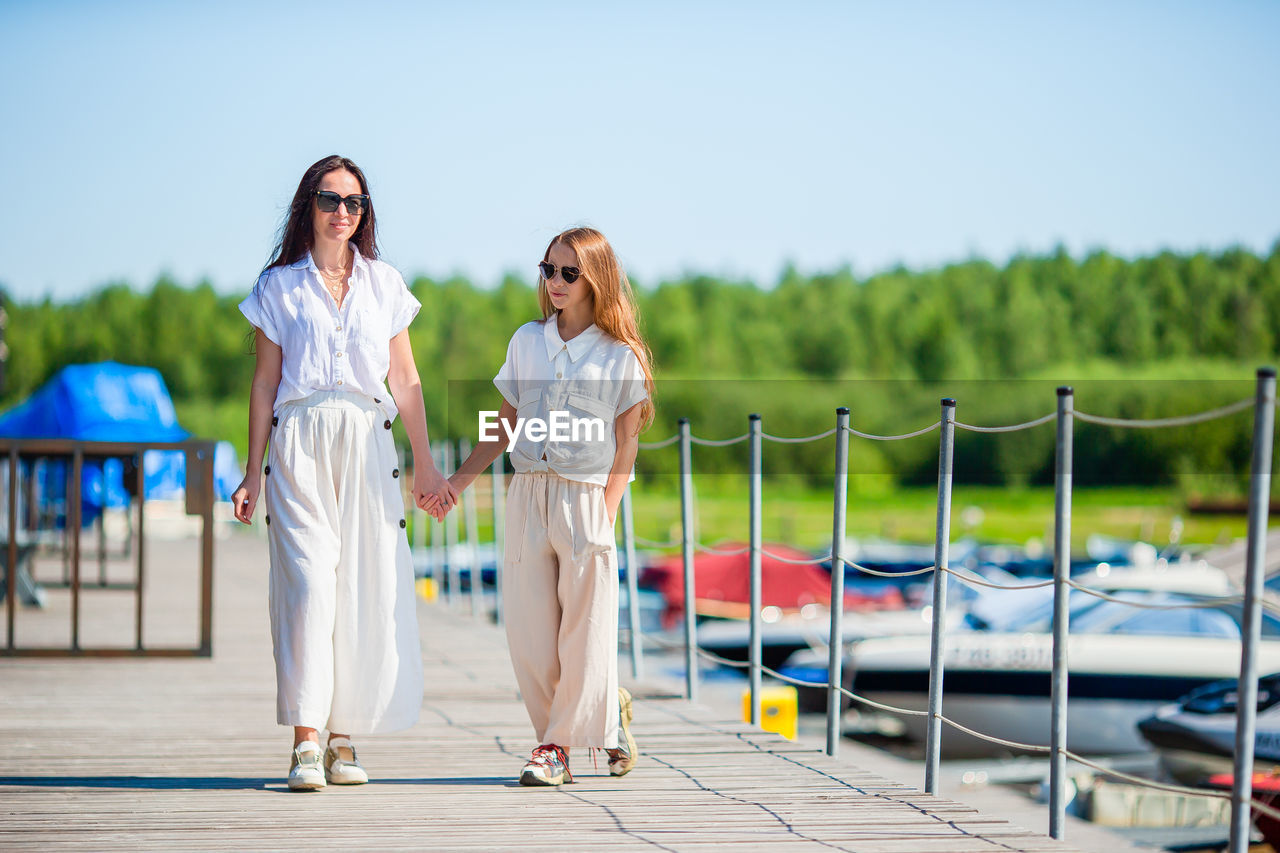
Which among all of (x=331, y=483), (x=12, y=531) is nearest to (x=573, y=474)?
(x=331, y=483)

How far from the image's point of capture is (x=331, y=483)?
326cm

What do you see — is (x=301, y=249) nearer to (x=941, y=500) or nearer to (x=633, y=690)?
(x=941, y=500)

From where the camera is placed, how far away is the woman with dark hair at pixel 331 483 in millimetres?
3236

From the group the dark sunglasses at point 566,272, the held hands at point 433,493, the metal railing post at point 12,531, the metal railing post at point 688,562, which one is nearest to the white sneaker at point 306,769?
the held hands at point 433,493

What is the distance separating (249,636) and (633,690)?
116 inches

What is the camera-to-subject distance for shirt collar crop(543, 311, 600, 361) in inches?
129

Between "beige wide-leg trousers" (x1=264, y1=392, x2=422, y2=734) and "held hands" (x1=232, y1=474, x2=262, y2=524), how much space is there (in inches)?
1.3

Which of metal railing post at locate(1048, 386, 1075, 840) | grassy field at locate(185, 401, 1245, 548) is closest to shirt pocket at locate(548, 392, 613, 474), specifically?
metal railing post at locate(1048, 386, 1075, 840)

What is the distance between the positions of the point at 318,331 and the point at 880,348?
2648 inches

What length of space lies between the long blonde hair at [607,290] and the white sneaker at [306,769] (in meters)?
1.14

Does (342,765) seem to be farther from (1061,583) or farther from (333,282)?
(1061,583)

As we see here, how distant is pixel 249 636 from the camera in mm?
7422

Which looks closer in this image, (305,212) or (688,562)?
(305,212)

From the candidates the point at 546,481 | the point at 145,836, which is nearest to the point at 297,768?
the point at 145,836
